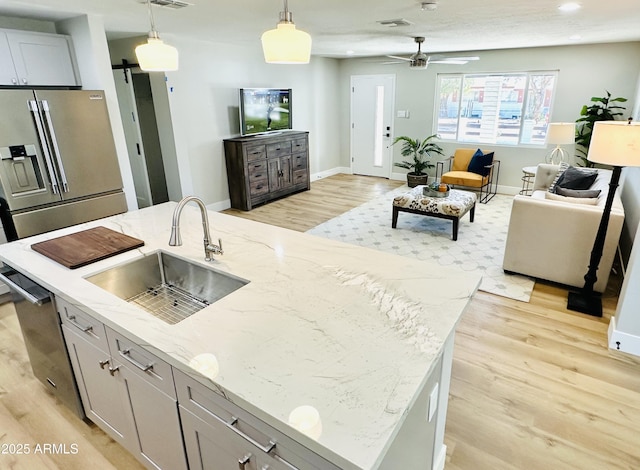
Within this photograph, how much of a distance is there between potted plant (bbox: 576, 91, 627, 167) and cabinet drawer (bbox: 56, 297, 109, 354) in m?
6.26

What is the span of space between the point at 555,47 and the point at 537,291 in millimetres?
4464

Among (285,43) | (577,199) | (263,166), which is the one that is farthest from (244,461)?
(263,166)

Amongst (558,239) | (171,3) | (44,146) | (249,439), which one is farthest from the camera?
(558,239)

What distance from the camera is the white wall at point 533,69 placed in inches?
217

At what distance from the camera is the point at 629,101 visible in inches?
215

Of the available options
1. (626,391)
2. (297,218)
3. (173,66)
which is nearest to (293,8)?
(173,66)

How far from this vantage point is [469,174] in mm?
6312

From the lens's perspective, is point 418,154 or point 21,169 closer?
point 21,169

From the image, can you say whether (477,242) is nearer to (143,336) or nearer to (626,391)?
(626,391)

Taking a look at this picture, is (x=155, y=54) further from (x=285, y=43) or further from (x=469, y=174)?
(x=469, y=174)

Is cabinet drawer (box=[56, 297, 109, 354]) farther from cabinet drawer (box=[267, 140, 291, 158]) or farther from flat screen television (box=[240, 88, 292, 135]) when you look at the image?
cabinet drawer (box=[267, 140, 291, 158])

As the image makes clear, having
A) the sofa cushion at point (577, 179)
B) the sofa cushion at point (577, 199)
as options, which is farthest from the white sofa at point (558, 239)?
the sofa cushion at point (577, 179)

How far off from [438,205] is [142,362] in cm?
394

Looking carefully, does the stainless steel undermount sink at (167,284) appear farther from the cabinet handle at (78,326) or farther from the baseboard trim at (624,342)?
Result: the baseboard trim at (624,342)
